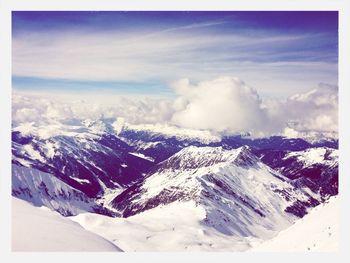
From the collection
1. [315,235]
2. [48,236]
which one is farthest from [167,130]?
[48,236]

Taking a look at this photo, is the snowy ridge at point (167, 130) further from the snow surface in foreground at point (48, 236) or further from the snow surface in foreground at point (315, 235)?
the snow surface in foreground at point (48, 236)

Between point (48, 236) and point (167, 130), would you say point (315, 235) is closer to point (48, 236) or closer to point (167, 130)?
point (48, 236)

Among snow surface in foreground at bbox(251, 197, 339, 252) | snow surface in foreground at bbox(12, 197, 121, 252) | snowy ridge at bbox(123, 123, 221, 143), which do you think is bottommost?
snow surface in foreground at bbox(251, 197, 339, 252)

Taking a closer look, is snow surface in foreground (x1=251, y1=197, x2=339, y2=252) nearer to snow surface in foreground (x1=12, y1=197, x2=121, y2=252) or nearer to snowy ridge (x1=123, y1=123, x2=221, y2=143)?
snow surface in foreground (x1=12, y1=197, x2=121, y2=252)

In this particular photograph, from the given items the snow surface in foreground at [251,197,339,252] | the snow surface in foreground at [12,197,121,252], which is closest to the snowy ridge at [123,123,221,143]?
the snow surface in foreground at [251,197,339,252]
